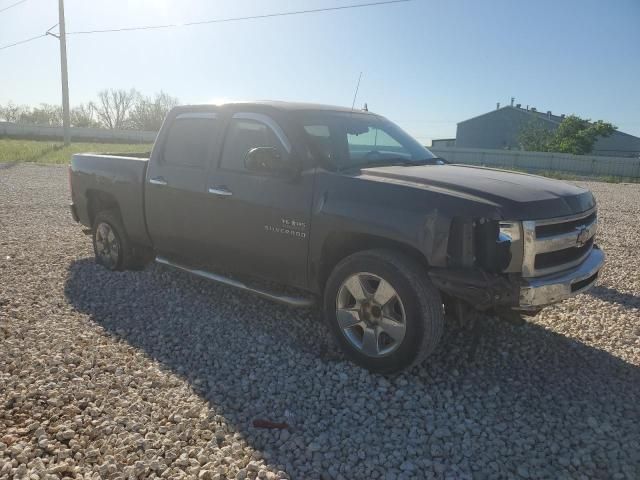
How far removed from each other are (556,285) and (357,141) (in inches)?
77.8

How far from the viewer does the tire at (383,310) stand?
129 inches

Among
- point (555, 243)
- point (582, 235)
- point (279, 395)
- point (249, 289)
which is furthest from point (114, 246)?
point (582, 235)

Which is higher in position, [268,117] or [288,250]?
[268,117]

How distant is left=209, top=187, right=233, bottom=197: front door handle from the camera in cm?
428

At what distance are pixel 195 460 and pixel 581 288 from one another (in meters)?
2.75

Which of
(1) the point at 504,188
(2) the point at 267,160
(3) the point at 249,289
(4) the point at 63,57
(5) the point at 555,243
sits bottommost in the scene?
(3) the point at 249,289

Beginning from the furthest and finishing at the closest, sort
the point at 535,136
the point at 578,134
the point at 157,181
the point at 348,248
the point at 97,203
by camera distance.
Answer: the point at 535,136 < the point at 578,134 < the point at 97,203 < the point at 157,181 < the point at 348,248

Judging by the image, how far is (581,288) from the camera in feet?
11.6

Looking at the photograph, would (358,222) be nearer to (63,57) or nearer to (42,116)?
(63,57)

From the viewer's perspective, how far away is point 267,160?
3854 millimetres

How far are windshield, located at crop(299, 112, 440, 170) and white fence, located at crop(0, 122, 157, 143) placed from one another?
5547cm

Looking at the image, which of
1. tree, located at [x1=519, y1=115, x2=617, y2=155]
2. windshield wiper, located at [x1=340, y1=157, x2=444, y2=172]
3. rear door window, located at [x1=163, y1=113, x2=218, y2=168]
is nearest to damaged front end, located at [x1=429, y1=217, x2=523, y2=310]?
windshield wiper, located at [x1=340, y1=157, x2=444, y2=172]

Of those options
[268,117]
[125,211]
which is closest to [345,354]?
[268,117]

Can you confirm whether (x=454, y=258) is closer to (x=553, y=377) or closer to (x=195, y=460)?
(x=553, y=377)
